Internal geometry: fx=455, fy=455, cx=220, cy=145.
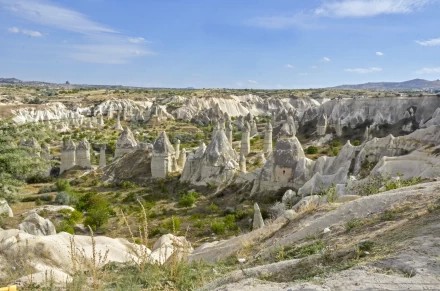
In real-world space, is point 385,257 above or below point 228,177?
above

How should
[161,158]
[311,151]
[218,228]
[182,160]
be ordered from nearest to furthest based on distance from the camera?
[218,228] < [161,158] < [182,160] < [311,151]

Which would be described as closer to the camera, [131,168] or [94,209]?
[94,209]

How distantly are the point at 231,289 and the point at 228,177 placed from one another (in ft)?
65.4

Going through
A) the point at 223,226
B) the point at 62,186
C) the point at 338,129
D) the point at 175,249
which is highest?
the point at 175,249

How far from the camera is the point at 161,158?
2647cm

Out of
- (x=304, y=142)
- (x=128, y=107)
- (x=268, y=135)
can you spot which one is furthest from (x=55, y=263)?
(x=128, y=107)

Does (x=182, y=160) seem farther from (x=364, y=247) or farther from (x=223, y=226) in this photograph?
(x=364, y=247)

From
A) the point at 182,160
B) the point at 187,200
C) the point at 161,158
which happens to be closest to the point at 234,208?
the point at 187,200

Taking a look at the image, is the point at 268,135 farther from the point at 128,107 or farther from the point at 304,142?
the point at 128,107

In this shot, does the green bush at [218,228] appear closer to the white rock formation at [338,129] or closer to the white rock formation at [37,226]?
the white rock formation at [37,226]

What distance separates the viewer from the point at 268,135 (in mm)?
32562

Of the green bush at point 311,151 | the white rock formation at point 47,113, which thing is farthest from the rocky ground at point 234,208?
the white rock formation at point 47,113

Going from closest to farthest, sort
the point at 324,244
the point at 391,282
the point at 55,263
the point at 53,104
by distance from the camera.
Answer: the point at 391,282
the point at 324,244
the point at 55,263
the point at 53,104

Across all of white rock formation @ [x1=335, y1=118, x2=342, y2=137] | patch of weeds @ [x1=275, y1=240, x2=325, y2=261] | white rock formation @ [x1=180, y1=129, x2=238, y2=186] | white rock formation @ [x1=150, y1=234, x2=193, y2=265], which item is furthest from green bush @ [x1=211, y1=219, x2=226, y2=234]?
white rock formation @ [x1=335, y1=118, x2=342, y2=137]
